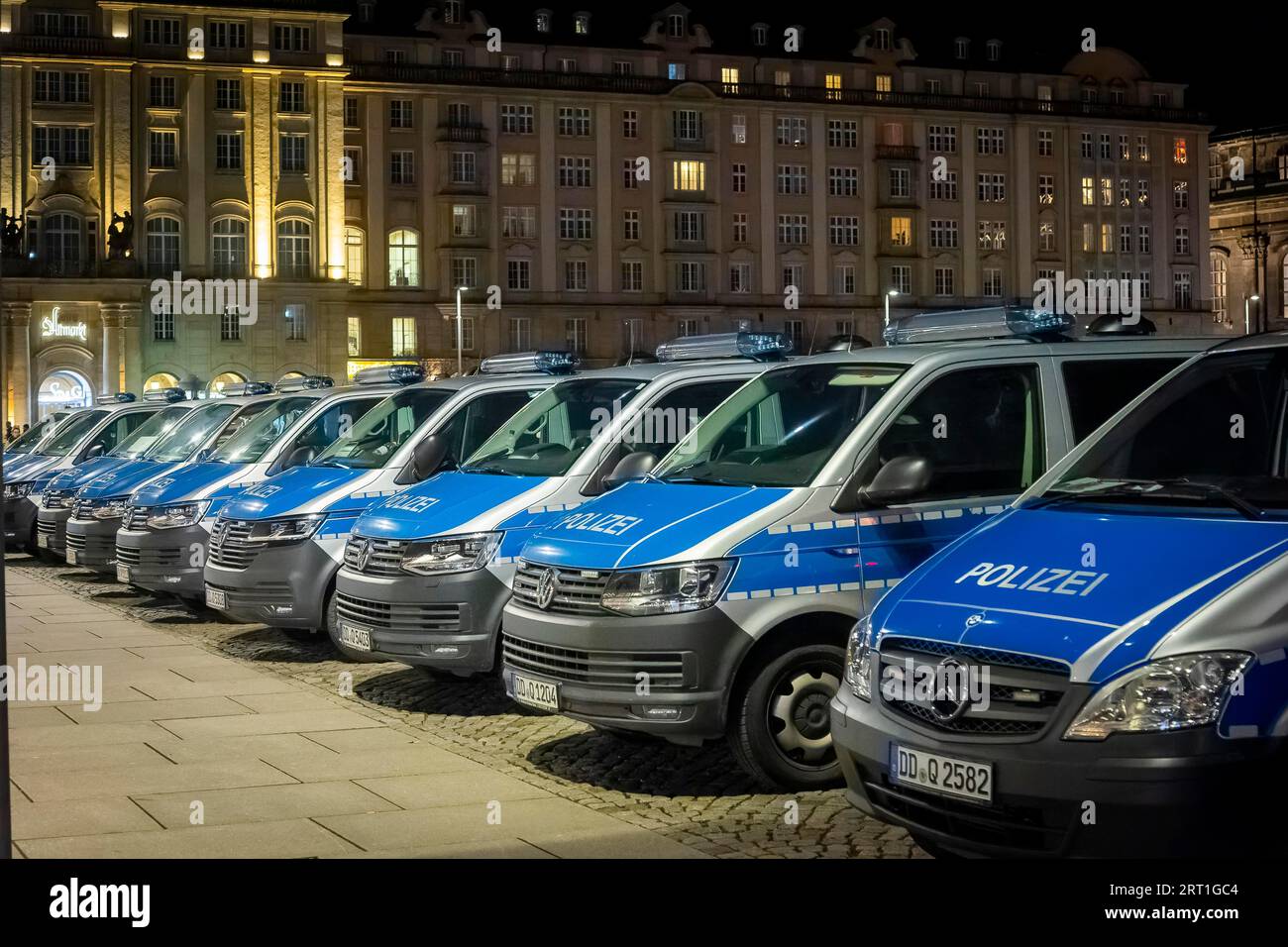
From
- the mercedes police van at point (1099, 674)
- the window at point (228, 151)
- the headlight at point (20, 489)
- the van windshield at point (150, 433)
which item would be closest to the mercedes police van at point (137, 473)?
the van windshield at point (150, 433)

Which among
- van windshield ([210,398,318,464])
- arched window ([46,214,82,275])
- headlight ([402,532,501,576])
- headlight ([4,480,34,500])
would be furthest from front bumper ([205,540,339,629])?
arched window ([46,214,82,275])

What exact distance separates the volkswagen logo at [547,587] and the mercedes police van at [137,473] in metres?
9.97

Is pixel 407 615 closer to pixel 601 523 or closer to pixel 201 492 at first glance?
pixel 601 523

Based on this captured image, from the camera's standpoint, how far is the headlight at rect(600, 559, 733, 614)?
8078 mm

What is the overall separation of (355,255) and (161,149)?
10.7m

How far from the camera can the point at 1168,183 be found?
96.8 metres

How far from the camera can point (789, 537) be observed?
8.24 metres

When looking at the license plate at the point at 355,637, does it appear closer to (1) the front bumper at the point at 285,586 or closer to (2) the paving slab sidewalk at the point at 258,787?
(2) the paving slab sidewalk at the point at 258,787

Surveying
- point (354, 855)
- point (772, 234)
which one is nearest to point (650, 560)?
point (354, 855)

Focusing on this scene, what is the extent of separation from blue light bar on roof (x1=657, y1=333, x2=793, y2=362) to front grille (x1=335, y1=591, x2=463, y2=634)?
242cm

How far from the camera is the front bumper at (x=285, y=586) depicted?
12797 millimetres

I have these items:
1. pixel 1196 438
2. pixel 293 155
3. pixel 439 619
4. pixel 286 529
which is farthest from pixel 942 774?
pixel 293 155

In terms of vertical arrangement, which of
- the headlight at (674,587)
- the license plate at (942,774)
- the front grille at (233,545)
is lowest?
the license plate at (942,774)

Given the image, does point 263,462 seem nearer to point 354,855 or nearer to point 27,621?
point 27,621
